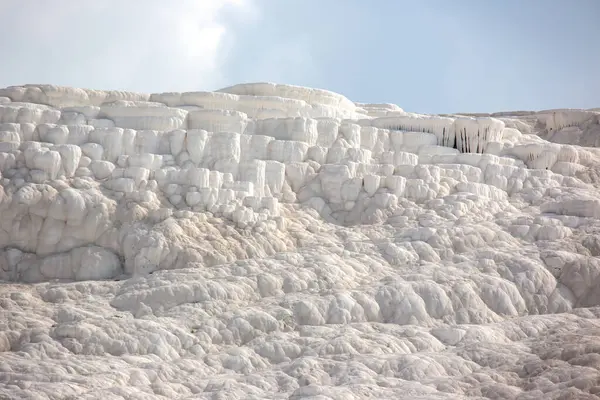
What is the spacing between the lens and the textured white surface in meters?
13.6

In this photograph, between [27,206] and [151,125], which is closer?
[27,206]

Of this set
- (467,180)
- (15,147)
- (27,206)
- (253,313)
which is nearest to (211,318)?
(253,313)

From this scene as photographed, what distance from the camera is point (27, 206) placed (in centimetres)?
1720

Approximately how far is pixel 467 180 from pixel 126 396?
10.9 metres

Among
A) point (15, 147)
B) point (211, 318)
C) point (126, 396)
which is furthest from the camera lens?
point (15, 147)

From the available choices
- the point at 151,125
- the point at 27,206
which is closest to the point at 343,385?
the point at 27,206

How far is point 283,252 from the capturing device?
17.4 metres

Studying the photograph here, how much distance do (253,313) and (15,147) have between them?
6.38 m

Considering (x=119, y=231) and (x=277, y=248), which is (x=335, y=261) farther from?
(x=119, y=231)

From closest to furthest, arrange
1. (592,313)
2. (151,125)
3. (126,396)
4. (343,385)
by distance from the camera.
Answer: (126,396) < (343,385) < (592,313) < (151,125)

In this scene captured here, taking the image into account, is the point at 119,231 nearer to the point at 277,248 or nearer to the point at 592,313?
the point at 277,248

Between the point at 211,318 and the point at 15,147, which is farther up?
the point at 15,147

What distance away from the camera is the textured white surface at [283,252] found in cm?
1362

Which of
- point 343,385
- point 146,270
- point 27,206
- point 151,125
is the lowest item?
point 343,385
